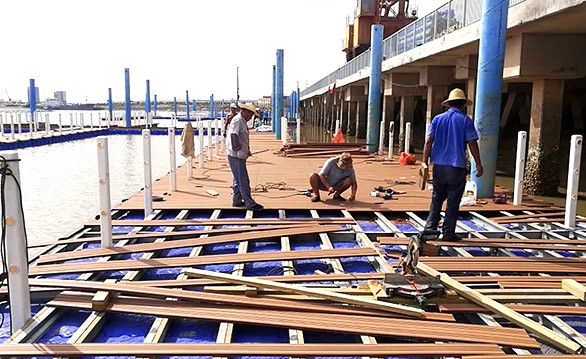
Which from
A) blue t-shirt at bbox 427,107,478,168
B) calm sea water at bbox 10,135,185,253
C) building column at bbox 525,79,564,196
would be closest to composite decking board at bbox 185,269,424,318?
blue t-shirt at bbox 427,107,478,168

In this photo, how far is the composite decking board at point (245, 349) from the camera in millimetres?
3566

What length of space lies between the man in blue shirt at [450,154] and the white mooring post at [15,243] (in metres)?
4.44

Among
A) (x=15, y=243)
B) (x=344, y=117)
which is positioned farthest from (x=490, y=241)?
(x=344, y=117)

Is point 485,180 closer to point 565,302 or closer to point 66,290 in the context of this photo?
point 565,302

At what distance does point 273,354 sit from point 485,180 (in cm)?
707

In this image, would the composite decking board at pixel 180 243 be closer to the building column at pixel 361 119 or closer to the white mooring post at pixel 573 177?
the white mooring post at pixel 573 177

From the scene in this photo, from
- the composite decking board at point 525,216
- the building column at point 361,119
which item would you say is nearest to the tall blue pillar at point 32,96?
the building column at point 361,119

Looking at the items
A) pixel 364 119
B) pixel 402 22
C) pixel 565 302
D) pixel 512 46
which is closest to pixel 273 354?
Answer: pixel 565 302

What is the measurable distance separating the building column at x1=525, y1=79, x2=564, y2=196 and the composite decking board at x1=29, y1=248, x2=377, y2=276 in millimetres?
8320

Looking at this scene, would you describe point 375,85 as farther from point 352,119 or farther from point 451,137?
point 352,119

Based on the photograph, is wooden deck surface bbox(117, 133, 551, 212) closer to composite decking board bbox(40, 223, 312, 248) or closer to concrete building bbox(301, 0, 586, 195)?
composite decking board bbox(40, 223, 312, 248)

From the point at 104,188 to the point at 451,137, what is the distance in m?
3.94

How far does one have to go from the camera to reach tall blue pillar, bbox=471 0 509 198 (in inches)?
368

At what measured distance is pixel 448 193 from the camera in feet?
21.4
